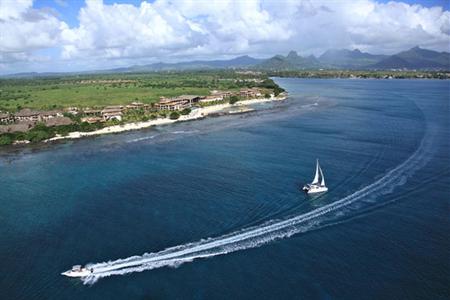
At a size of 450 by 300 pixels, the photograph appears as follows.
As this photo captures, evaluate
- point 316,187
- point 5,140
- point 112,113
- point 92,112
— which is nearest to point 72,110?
point 92,112

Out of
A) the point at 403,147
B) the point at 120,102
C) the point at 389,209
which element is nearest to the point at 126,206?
the point at 389,209

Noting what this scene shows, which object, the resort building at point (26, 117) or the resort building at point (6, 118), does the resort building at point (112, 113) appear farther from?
the resort building at point (6, 118)

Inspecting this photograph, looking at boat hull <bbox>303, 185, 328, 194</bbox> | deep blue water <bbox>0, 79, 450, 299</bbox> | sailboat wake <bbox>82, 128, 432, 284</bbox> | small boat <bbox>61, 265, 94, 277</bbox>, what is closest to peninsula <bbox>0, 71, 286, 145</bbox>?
deep blue water <bbox>0, 79, 450, 299</bbox>

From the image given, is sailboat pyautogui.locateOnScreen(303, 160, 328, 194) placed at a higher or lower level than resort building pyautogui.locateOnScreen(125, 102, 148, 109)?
lower

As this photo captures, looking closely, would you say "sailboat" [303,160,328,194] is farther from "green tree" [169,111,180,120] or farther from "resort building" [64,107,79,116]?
"resort building" [64,107,79,116]

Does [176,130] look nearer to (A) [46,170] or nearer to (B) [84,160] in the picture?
(B) [84,160]

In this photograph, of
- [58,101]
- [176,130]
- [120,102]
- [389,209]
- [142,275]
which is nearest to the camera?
[142,275]
